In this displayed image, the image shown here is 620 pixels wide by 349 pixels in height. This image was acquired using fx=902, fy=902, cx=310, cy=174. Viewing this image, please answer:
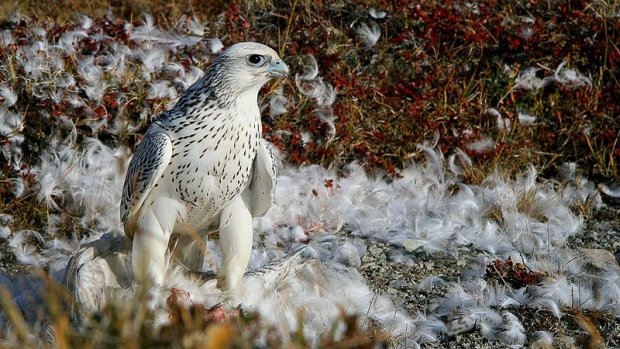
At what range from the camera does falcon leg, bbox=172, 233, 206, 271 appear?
4.69 m

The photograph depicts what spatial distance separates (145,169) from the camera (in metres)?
4.11

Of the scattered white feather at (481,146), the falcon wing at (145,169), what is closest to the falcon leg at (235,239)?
the falcon wing at (145,169)

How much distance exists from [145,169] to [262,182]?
2.01 feet

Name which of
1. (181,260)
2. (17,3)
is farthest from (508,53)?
(17,3)

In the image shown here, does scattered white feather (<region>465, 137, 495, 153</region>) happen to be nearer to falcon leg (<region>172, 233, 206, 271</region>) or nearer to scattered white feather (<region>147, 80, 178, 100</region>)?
scattered white feather (<region>147, 80, 178, 100</region>)

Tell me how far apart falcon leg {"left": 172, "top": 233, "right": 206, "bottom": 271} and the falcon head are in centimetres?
98

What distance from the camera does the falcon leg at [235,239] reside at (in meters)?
4.39

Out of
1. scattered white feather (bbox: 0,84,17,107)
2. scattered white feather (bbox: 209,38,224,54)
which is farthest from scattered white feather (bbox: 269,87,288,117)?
scattered white feather (bbox: 0,84,17,107)

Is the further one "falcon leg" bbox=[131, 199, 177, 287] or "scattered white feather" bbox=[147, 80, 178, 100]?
"scattered white feather" bbox=[147, 80, 178, 100]

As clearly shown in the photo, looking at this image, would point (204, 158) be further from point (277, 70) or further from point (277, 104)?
point (277, 104)

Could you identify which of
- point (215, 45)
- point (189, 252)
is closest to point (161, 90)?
point (215, 45)

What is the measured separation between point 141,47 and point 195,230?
2859 millimetres

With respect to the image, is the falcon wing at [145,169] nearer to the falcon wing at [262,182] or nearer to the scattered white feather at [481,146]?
the falcon wing at [262,182]

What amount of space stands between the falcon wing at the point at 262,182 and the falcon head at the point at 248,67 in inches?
14.4
